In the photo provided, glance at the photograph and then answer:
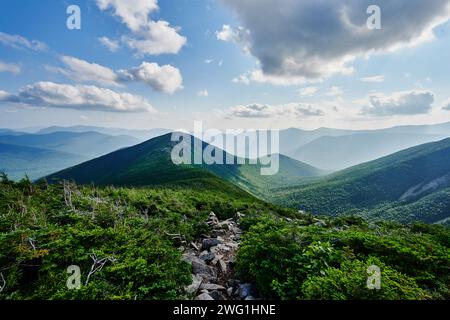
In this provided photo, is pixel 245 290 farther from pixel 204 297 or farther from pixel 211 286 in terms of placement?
pixel 204 297

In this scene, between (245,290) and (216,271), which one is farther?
(216,271)

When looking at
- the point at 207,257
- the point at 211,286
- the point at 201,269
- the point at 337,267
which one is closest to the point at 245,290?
the point at 211,286

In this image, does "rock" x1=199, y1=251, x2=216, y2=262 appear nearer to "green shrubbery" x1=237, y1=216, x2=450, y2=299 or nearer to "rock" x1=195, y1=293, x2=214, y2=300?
"green shrubbery" x1=237, y1=216, x2=450, y2=299

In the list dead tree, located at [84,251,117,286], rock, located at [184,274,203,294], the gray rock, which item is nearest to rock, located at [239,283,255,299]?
the gray rock

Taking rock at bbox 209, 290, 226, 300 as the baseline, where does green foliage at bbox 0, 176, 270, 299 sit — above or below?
above

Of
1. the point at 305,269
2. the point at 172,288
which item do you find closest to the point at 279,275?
the point at 305,269
